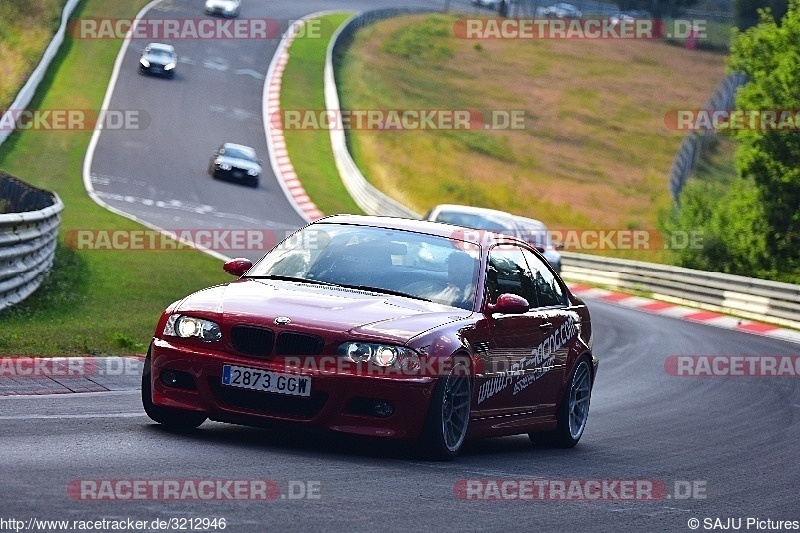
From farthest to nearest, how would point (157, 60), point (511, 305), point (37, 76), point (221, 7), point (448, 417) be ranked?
point (221, 7)
point (157, 60)
point (37, 76)
point (511, 305)
point (448, 417)

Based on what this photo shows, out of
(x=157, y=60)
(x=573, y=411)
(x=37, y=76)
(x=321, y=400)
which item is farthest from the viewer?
(x=157, y=60)

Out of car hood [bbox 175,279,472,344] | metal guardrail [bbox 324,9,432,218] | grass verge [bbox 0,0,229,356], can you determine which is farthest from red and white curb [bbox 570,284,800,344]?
car hood [bbox 175,279,472,344]

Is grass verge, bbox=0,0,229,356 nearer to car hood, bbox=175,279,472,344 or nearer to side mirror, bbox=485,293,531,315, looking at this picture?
car hood, bbox=175,279,472,344

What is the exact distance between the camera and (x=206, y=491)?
664 centimetres

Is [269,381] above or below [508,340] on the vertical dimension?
above

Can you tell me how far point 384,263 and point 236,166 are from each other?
3235 centimetres

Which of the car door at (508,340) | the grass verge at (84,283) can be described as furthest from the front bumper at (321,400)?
the grass verge at (84,283)

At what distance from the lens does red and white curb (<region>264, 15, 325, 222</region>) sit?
41222 mm

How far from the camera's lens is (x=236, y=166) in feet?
135

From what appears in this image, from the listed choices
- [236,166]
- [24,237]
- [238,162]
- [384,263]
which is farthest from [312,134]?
[384,263]

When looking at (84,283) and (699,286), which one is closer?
(84,283)

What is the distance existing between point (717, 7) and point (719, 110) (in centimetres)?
5507

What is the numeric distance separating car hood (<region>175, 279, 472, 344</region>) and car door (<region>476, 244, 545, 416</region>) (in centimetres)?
39

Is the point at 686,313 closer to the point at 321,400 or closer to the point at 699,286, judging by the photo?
the point at 699,286
